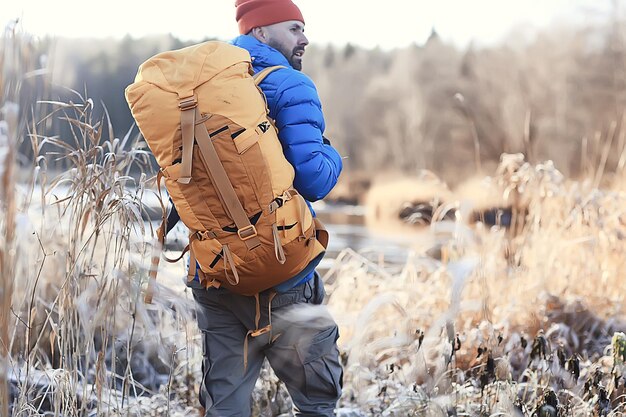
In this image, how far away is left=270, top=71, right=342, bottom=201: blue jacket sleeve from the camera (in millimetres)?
2203

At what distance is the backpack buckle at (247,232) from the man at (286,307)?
207 millimetres

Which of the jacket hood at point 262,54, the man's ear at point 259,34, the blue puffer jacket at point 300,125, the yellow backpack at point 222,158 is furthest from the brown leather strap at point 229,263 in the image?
the man's ear at point 259,34

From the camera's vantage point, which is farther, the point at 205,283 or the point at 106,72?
the point at 106,72

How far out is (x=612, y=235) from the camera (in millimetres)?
4262

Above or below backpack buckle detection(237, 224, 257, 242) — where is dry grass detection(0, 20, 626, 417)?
below

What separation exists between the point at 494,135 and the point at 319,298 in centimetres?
1414

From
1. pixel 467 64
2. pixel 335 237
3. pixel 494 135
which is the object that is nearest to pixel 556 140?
pixel 494 135

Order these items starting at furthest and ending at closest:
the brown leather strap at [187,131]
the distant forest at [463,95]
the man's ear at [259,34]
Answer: the distant forest at [463,95], the man's ear at [259,34], the brown leather strap at [187,131]

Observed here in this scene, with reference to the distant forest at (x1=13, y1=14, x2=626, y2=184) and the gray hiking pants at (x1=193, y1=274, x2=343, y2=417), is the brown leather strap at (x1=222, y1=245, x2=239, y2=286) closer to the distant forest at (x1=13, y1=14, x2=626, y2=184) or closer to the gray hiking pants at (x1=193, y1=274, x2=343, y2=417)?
the gray hiking pants at (x1=193, y1=274, x2=343, y2=417)

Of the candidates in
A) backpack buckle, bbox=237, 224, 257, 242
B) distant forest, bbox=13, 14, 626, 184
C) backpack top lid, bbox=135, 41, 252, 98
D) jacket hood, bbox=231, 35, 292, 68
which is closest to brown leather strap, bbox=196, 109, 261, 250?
backpack buckle, bbox=237, 224, 257, 242

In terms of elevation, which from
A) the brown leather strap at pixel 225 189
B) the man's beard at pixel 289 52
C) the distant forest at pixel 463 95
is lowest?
the distant forest at pixel 463 95

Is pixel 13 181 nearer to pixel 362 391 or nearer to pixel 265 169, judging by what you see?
pixel 265 169

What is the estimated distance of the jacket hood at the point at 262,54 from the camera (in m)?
2.30

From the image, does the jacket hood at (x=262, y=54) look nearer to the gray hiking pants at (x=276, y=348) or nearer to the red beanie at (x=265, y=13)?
the red beanie at (x=265, y=13)
